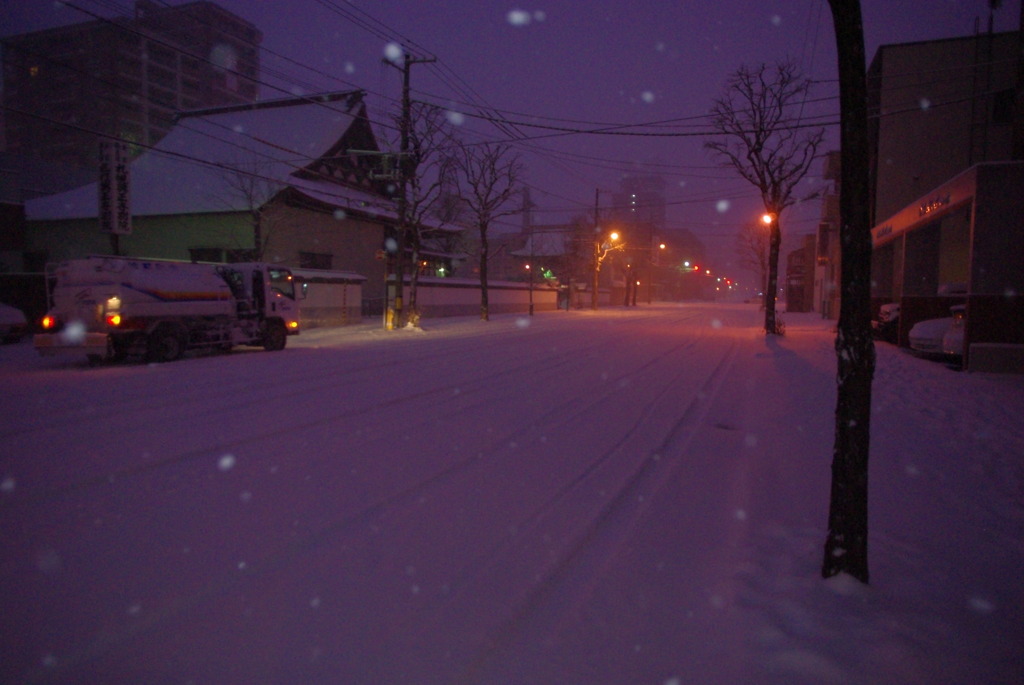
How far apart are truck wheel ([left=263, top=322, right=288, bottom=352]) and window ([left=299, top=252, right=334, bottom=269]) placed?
1358cm

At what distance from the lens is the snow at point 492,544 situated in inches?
115

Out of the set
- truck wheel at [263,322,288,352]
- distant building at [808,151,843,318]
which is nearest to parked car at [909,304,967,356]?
truck wheel at [263,322,288,352]

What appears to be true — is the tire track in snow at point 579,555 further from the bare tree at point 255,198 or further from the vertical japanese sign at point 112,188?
the bare tree at point 255,198

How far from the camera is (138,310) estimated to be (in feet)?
43.0

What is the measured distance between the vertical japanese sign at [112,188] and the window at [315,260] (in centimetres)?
993

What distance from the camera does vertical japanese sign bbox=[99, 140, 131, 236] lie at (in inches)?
766

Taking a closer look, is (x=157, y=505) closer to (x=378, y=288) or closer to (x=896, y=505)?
(x=896, y=505)

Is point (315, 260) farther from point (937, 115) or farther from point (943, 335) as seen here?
point (937, 115)

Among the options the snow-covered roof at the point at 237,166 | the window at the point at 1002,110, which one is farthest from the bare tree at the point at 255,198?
the window at the point at 1002,110

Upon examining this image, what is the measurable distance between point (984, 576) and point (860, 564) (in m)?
0.96

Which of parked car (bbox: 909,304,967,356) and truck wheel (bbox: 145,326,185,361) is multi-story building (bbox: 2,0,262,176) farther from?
parked car (bbox: 909,304,967,356)

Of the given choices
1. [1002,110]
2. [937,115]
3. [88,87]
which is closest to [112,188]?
[937,115]

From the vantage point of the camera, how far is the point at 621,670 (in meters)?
2.83

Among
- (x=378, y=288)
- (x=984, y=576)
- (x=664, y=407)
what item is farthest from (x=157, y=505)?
(x=378, y=288)
